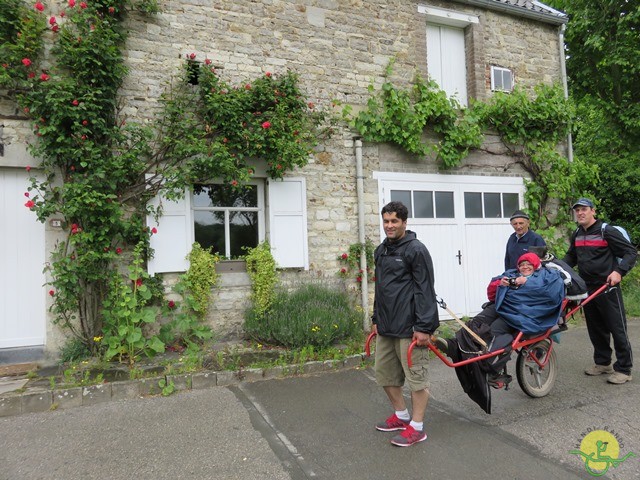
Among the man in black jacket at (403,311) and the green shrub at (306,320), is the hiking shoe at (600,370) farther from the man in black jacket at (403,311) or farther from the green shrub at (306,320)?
the green shrub at (306,320)

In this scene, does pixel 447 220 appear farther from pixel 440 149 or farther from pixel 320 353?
pixel 320 353

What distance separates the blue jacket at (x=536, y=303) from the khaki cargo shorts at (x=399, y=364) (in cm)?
107

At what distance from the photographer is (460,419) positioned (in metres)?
3.95

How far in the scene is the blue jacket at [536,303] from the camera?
394 cm

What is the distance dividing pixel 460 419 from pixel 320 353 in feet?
6.95

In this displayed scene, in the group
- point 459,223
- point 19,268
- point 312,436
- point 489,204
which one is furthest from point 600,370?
point 19,268

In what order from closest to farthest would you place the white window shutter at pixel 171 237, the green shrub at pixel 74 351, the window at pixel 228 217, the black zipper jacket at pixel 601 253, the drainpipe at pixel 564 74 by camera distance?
the black zipper jacket at pixel 601 253 < the green shrub at pixel 74 351 < the white window shutter at pixel 171 237 < the window at pixel 228 217 < the drainpipe at pixel 564 74

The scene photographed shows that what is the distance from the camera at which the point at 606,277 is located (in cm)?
470

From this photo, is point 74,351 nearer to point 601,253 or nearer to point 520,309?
point 520,309

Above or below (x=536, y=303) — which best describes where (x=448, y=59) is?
above

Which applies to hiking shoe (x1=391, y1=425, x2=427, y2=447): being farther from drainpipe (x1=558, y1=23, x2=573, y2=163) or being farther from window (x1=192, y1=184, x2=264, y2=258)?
drainpipe (x1=558, y1=23, x2=573, y2=163)

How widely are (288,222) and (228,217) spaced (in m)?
0.91

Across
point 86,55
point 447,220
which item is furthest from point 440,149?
point 86,55

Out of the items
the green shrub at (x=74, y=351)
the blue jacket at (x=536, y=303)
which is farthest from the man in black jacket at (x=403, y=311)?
the green shrub at (x=74, y=351)
